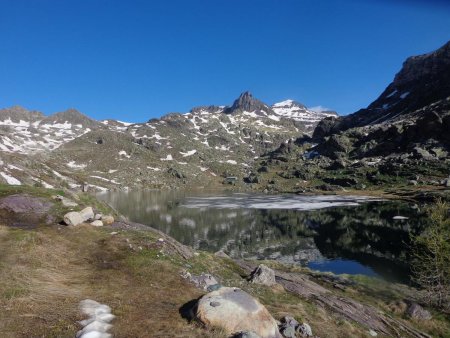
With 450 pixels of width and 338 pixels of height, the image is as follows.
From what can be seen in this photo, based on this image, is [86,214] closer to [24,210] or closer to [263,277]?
[24,210]

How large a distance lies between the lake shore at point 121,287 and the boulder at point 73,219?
0.71 m

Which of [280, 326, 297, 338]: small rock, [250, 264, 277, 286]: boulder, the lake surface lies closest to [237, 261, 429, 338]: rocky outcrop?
[250, 264, 277, 286]: boulder

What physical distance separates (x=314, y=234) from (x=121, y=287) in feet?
209

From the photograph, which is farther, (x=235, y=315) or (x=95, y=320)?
(x=235, y=315)

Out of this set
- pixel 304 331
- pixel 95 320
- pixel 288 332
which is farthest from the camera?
pixel 304 331

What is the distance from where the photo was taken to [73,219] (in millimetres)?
27141

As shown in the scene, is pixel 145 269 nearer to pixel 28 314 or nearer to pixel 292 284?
pixel 28 314

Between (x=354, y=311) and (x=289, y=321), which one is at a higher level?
(x=289, y=321)

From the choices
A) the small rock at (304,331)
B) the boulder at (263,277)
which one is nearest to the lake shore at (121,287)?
the boulder at (263,277)

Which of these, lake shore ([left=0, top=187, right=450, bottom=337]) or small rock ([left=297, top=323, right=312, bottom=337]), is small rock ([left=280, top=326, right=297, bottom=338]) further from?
lake shore ([left=0, top=187, right=450, bottom=337])

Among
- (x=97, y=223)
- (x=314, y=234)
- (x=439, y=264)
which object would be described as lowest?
(x=314, y=234)

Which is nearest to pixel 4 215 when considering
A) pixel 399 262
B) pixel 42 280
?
pixel 42 280

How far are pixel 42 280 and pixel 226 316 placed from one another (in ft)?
30.3

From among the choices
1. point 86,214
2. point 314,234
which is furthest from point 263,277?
point 314,234
